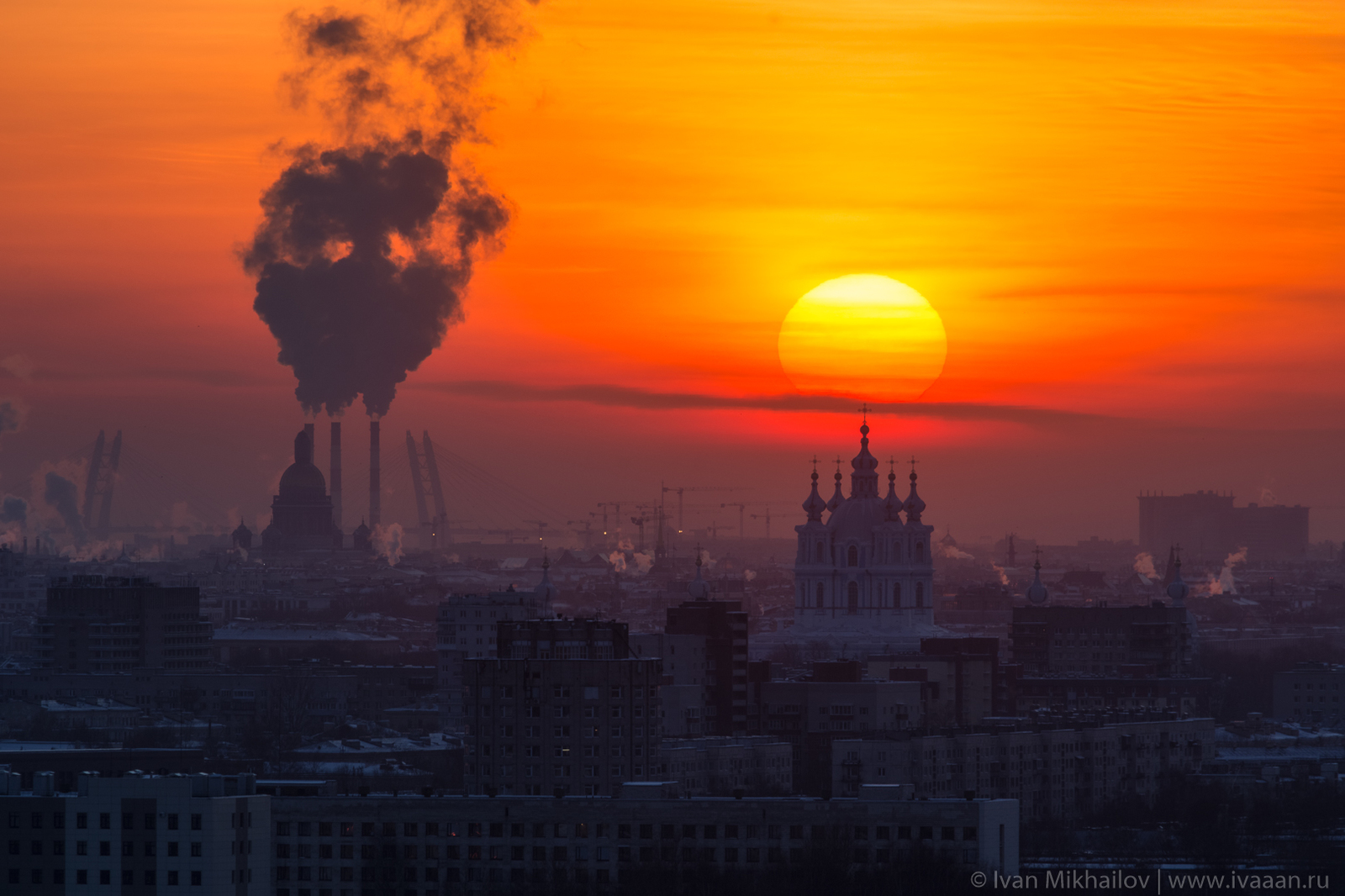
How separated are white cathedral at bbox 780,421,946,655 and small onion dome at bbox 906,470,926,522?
958 millimetres

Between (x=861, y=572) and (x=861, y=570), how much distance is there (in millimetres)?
77

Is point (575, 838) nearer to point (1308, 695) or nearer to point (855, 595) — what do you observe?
point (1308, 695)

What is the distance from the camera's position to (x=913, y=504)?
590 feet

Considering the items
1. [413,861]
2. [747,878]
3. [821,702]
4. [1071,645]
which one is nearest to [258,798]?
[413,861]

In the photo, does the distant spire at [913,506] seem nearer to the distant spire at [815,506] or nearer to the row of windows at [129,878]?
the distant spire at [815,506]

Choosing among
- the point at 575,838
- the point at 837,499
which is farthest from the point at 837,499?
the point at 575,838

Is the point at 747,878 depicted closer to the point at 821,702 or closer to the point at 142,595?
the point at 821,702

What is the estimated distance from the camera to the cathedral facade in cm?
17438

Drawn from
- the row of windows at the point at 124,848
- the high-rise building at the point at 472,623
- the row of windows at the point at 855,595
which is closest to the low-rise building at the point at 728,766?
the row of windows at the point at 124,848

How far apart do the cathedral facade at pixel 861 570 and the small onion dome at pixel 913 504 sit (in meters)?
1.24

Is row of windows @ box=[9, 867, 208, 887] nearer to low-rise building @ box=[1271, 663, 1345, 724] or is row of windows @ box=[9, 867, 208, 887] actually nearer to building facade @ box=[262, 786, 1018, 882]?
building facade @ box=[262, 786, 1018, 882]

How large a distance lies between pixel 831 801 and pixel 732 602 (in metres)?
62.9

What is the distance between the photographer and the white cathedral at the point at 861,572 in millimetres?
174000

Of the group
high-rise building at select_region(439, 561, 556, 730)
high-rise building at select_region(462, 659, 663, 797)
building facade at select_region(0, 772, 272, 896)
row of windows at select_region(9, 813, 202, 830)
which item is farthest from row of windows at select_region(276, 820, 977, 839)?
high-rise building at select_region(439, 561, 556, 730)
